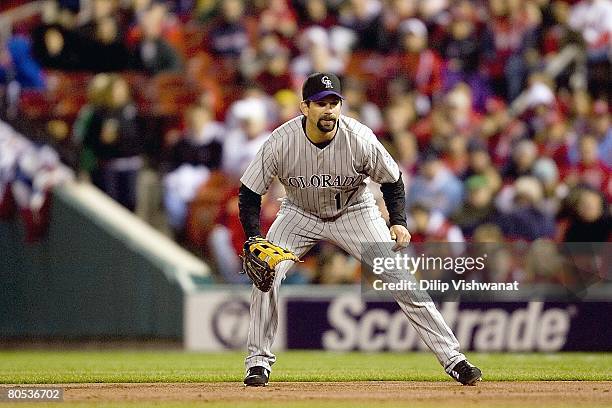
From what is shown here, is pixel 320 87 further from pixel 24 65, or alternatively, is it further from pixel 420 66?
pixel 24 65

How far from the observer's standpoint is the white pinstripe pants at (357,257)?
8234 millimetres

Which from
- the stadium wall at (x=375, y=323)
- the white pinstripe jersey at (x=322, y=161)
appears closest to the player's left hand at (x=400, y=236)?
the white pinstripe jersey at (x=322, y=161)

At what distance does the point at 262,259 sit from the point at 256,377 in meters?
0.86

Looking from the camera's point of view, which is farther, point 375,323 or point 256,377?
point 375,323

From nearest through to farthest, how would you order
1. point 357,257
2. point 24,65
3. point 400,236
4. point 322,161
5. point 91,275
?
point 400,236, point 322,161, point 357,257, point 91,275, point 24,65

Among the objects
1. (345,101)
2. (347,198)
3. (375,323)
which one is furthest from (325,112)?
(345,101)

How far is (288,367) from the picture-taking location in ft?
35.3

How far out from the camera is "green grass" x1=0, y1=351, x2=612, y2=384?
939 cm

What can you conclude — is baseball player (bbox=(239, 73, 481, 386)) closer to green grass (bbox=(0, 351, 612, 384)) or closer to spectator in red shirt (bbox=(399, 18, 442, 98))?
green grass (bbox=(0, 351, 612, 384))

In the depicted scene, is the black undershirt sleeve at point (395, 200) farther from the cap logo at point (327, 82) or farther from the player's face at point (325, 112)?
the cap logo at point (327, 82)

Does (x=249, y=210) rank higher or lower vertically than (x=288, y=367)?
higher

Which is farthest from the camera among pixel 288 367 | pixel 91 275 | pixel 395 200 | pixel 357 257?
pixel 91 275

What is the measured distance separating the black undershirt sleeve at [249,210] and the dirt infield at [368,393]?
1040 millimetres

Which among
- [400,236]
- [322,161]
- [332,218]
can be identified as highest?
[322,161]
